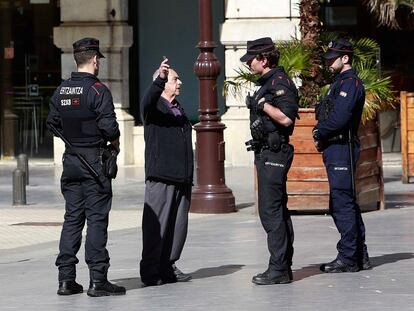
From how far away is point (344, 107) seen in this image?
11.0 metres

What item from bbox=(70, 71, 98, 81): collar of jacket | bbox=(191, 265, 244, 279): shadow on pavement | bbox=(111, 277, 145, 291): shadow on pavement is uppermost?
bbox=(70, 71, 98, 81): collar of jacket

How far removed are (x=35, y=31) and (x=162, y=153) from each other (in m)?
13.6

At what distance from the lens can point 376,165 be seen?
51.8 feet

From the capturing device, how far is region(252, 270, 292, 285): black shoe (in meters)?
10.6

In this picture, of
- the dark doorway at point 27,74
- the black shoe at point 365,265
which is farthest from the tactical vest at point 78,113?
the dark doorway at point 27,74

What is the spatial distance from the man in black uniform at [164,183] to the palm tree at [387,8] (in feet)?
31.5

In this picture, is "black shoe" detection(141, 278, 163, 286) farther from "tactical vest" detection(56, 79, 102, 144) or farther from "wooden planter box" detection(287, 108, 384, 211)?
"wooden planter box" detection(287, 108, 384, 211)

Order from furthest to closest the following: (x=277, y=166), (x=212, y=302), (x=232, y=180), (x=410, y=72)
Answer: (x=410, y=72) → (x=232, y=180) → (x=277, y=166) → (x=212, y=302)

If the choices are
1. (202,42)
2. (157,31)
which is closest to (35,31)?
(157,31)

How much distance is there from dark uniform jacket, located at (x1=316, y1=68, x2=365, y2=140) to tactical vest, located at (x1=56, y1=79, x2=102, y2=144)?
2061 millimetres

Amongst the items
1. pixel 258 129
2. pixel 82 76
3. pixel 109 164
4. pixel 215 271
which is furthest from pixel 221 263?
pixel 82 76

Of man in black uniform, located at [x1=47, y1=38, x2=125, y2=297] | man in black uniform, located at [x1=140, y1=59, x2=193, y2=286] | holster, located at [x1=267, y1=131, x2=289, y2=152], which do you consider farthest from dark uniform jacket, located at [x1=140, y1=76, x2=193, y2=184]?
holster, located at [x1=267, y1=131, x2=289, y2=152]

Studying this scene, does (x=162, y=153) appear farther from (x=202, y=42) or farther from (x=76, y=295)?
(x=202, y=42)

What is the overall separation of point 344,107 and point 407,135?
776 cm
